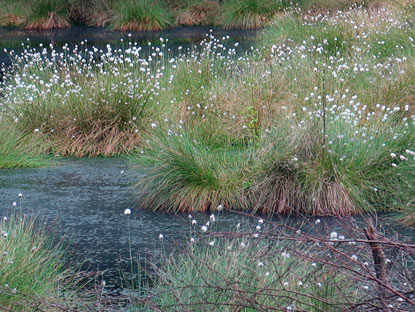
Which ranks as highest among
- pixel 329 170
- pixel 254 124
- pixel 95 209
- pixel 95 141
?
pixel 254 124

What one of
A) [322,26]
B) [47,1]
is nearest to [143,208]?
[322,26]

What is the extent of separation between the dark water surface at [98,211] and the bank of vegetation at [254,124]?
30 centimetres

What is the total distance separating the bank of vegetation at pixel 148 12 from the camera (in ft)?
87.0

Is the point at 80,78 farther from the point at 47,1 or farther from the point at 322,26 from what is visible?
the point at 47,1

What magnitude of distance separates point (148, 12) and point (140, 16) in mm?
362

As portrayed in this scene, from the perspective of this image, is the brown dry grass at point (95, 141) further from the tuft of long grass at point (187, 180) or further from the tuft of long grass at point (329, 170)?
the tuft of long grass at point (329, 170)

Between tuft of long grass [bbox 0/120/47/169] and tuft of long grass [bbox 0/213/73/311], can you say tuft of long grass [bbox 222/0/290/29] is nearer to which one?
tuft of long grass [bbox 0/120/47/169]

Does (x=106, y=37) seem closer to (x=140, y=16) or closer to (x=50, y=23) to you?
(x=140, y=16)

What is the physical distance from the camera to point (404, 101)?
978cm

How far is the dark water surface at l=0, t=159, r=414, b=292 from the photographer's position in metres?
6.29

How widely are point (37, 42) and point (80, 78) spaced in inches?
521

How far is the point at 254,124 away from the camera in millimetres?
9758

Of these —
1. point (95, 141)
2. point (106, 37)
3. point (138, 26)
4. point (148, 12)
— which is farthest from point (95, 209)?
point (138, 26)

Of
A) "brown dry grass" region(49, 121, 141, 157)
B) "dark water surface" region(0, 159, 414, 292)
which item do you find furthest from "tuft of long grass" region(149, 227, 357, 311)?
"brown dry grass" region(49, 121, 141, 157)
